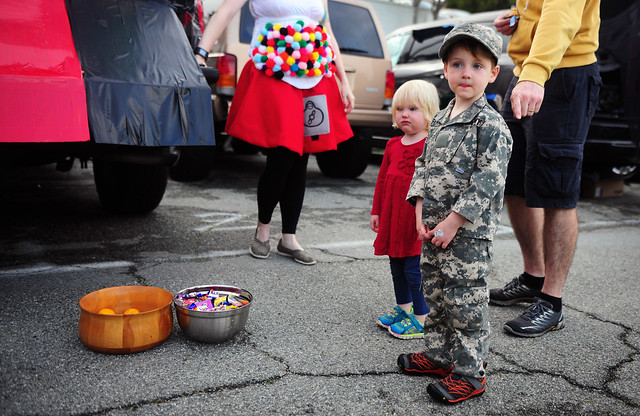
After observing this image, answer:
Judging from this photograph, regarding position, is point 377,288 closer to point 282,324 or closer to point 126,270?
point 282,324

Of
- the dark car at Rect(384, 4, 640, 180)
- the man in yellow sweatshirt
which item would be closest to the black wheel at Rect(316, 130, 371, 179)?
the dark car at Rect(384, 4, 640, 180)

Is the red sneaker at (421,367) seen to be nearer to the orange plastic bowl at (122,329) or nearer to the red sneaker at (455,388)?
the red sneaker at (455,388)

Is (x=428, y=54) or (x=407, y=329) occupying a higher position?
(x=428, y=54)

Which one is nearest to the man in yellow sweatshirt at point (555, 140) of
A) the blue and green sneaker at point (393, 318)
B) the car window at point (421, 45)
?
the blue and green sneaker at point (393, 318)

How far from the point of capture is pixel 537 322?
2.57 meters

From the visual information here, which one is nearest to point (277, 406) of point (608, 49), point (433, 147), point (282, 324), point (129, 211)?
point (282, 324)

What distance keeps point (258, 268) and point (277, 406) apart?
1455mm

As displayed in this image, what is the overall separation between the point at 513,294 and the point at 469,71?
1462mm

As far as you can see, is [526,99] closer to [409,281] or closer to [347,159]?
[409,281]

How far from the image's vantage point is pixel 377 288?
10.0 feet

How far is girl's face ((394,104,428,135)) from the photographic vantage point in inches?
94.3

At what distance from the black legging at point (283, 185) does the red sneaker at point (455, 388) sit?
1642 millimetres

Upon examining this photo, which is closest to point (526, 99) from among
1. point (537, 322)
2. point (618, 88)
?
point (537, 322)

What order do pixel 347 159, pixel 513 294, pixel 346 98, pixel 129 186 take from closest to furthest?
pixel 513 294, pixel 346 98, pixel 129 186, pixel 347 159
